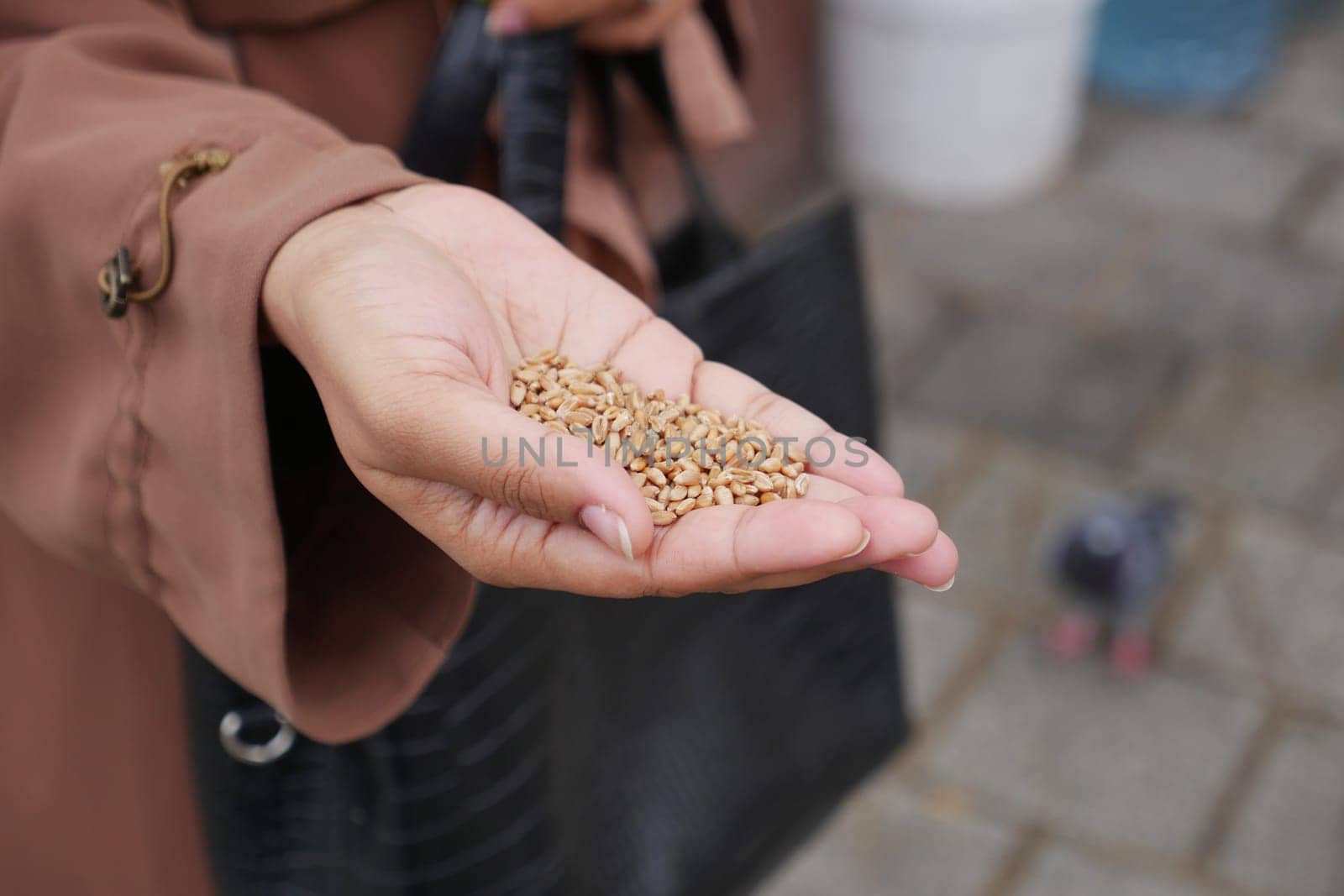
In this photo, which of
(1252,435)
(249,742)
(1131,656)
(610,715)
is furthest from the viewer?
(1252,435)

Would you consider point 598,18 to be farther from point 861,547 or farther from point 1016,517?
point 1016,517

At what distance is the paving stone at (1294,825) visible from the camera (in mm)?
1906

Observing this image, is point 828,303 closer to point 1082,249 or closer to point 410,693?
point 410,693

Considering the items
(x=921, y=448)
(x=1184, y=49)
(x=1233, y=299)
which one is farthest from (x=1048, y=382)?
(x=1184, y=49)

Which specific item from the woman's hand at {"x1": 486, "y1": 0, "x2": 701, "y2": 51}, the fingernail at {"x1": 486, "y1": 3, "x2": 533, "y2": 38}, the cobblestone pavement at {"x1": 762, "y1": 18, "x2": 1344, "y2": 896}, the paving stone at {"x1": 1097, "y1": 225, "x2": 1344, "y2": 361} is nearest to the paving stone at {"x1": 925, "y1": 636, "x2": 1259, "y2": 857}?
the cobblestone pavement at {"x1": 762, "y1": 18, "x2": 1344, "y2": 896}

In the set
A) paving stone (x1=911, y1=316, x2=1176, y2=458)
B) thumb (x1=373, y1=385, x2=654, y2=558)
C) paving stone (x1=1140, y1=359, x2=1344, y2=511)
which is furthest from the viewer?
paving stone (x1=911, y1=316, x2=1176, y2=458)

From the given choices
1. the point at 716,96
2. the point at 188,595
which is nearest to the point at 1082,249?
the point at 716,96

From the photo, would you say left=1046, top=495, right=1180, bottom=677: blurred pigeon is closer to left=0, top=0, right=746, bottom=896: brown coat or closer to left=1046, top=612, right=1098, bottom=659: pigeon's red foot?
left=1046, top=612, right=1098, bottom=659: pigeon's red foot

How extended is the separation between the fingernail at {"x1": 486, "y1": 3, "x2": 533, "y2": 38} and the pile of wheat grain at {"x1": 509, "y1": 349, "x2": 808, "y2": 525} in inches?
12.8

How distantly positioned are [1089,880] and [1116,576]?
473mm

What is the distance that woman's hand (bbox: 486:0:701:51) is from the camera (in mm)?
1120

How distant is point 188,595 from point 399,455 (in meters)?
0.23

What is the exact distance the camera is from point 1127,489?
257cm

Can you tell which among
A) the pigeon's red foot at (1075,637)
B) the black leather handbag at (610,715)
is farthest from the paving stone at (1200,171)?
the black leather handbag at (610,715)
